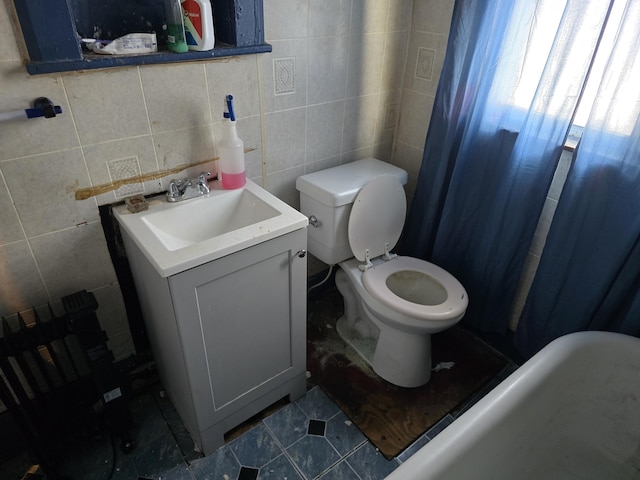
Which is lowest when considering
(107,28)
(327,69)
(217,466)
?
(217,466)

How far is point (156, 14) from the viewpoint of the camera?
131 cm

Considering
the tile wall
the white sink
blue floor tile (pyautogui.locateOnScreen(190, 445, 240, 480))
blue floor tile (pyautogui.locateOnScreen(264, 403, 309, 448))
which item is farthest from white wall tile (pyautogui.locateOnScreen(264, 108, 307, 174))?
blue floor tile (pyautogui.locateOnScreen(190, 445, 240, 480))

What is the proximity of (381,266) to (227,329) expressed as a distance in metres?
0.73

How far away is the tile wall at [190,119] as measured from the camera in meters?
1.19

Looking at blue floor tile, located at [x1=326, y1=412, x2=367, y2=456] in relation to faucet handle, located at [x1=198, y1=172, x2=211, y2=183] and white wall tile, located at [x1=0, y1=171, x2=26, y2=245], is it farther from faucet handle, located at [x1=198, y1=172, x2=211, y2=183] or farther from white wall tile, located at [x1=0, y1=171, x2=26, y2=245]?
white wall tile, located at [x1=0, y1=171, x2=26, y2=245]

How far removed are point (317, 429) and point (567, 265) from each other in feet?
3.43

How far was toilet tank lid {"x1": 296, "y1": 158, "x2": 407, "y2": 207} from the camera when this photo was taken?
1.63 meters

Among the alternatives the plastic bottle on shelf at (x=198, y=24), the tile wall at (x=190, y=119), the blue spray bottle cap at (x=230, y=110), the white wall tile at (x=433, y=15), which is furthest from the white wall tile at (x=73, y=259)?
the white wall tile at (x=433, y=15)

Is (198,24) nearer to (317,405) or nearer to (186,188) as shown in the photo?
(186,188)

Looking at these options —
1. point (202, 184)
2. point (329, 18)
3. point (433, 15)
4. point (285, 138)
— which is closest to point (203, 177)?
point (202, 184)

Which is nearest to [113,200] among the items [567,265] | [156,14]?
[156,14]

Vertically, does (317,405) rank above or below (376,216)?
below

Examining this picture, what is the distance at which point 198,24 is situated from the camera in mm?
1248

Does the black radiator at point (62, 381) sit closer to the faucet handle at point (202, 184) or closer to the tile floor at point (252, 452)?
the tile floor at point (252, 452)
